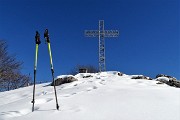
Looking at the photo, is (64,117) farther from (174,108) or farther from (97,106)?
(174,108)

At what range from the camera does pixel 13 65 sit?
95.1 feet

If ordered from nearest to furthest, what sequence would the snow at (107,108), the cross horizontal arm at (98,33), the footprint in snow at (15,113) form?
the snow at (107,108) → the footprint in snow at (15,113) → the cross horizontal arm at (98,33)

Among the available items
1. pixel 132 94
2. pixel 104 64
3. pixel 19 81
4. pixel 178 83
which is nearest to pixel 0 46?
pixel 19 81

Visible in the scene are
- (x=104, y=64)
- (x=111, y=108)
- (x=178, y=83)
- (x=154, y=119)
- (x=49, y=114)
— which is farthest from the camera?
(x=104, y=64)

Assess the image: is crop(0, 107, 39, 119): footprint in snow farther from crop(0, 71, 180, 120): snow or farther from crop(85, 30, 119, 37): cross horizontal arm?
crop(85, 30, 119, 37): cross horizontal arm

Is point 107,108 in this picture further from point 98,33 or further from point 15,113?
point 98,33

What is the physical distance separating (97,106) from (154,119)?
1.68 meters

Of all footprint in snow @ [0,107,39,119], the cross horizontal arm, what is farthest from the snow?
the cross horizontal arm

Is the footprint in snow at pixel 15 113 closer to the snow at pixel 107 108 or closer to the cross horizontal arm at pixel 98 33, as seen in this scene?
the snow at pixel 107 108

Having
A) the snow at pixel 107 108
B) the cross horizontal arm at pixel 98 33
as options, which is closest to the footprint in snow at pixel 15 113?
the snow at pixel 107 108

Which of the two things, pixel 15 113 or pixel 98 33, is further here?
pixel 98 33

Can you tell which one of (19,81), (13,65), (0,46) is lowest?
(19,81)

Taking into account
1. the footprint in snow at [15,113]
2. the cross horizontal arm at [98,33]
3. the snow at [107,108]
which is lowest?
the footprint in snow at [15,113]

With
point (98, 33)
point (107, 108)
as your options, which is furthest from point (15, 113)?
point (98, 33)
